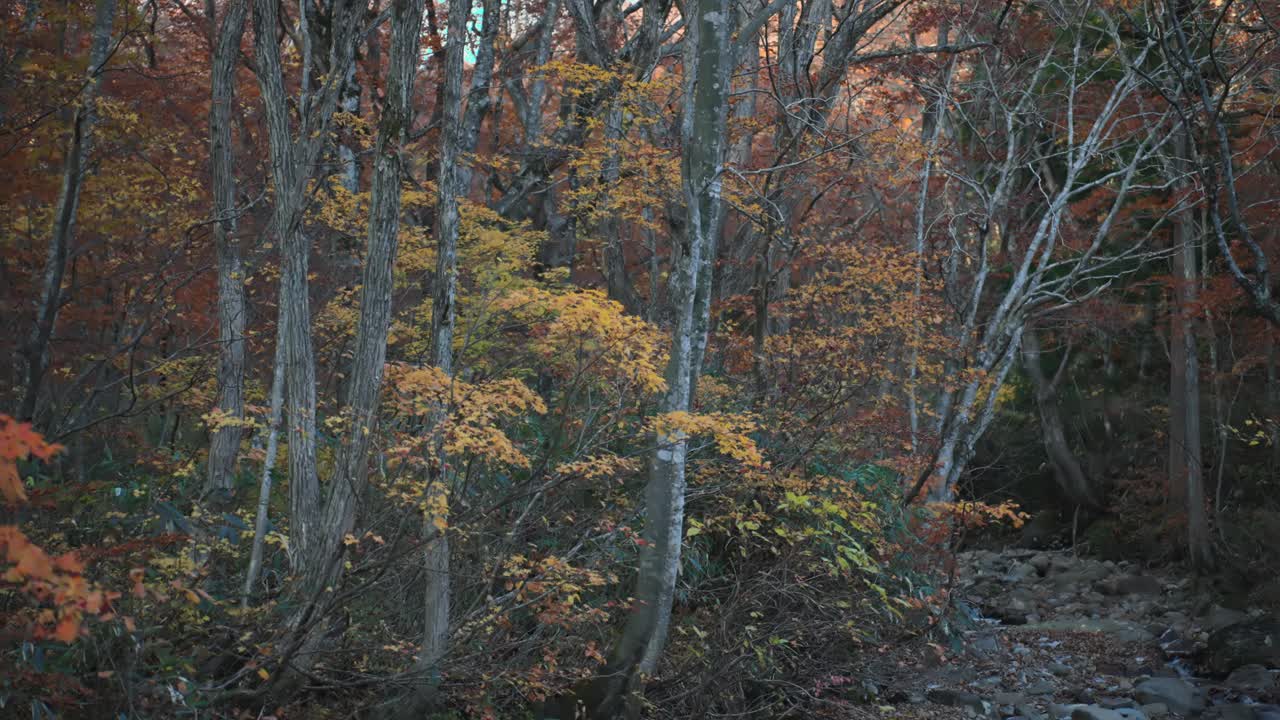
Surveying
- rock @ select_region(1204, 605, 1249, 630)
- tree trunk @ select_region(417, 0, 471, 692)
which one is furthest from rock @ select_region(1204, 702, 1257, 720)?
tree trunk @ select_region(417, 0, 471, 692)

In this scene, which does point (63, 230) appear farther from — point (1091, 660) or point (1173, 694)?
point (1091, 660)

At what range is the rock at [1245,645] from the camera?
35.6ft

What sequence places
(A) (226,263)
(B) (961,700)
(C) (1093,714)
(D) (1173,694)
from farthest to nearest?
(B) (961,700), (D) (1173,694), (C) (1093,714), (A) (226,263)

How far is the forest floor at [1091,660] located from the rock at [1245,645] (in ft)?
0.04

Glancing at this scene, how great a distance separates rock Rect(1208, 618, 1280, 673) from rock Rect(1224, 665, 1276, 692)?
0.49ft

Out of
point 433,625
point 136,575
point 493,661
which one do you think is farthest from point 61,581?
point 493,661

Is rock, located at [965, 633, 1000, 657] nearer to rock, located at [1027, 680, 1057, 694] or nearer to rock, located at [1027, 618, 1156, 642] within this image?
rock, located at [1027, 680, 1057, 694]

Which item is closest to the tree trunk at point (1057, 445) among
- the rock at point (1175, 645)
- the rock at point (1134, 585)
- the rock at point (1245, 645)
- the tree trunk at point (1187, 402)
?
the tree trunk at point (1187, 402)

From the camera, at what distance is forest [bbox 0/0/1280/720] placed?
689cm

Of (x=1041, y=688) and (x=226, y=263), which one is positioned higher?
(x=226, y=263)

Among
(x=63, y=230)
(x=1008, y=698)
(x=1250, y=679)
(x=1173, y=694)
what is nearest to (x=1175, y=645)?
(x=1250, y=679)

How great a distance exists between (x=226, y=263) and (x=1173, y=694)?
428 inches

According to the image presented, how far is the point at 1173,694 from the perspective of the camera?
1012 cm

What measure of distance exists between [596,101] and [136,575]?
33.5 feet
